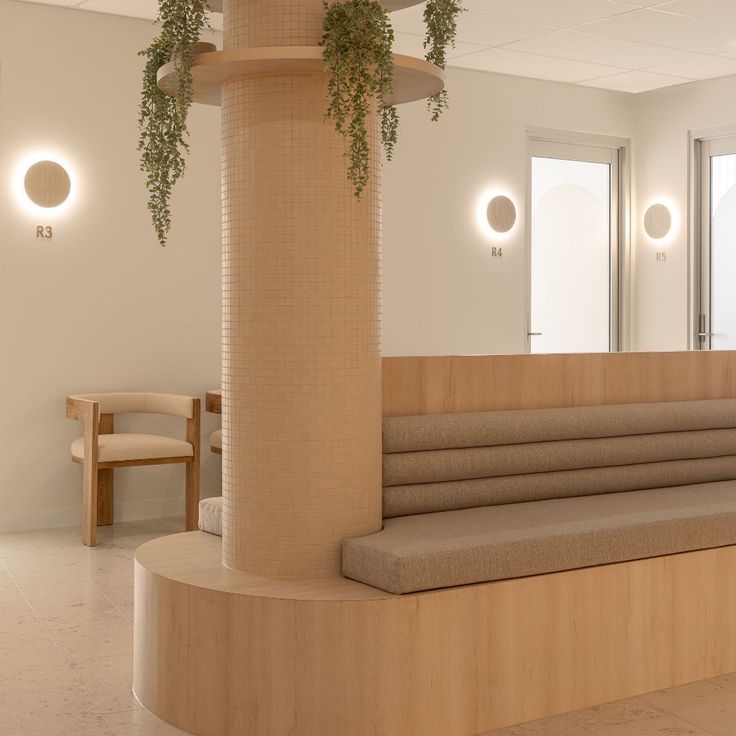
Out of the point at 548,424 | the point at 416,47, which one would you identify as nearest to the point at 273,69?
the point at 548,424

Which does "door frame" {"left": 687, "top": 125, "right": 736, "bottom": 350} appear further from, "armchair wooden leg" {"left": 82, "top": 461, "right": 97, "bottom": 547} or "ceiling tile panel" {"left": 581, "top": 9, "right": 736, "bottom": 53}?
"armchair wooden leg" {"left": 82, "top": 461, "right": 97, "bottom": 547}

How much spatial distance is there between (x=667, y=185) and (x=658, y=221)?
1.00 feet

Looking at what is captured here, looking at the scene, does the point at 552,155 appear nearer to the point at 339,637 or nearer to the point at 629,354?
the point at 629,354

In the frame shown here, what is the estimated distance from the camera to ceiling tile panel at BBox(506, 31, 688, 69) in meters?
A: 7.41

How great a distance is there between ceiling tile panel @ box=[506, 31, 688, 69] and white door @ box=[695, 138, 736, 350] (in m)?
1.11

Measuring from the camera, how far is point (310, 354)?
3.32m

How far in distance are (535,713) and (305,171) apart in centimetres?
184

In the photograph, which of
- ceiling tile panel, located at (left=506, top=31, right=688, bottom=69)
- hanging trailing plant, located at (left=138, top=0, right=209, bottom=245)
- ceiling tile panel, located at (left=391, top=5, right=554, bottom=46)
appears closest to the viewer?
hanging trailing plant, located at (left=138, top=0, right=209, bottom=245)

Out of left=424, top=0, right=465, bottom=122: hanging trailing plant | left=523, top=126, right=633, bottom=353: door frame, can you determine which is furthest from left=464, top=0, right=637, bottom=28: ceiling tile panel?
left=424, top=0, right=465, bottom=122: hanging trailing plant

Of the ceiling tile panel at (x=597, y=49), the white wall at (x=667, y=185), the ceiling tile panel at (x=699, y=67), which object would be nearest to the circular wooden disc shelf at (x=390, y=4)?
the ceiling tile panel at (x=597, y=49)

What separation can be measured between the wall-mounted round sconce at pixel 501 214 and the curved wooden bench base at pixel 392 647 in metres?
5.10

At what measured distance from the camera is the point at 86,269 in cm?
672

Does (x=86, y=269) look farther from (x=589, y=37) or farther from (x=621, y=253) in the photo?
(x=621, y=253)

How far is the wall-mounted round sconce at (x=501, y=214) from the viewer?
8469mm
